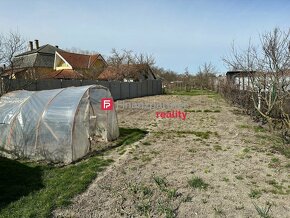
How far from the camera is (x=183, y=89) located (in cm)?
4375

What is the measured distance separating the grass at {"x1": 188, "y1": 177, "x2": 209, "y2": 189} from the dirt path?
0.02m

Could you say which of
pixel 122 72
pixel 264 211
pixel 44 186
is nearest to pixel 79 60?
pixel 122 72

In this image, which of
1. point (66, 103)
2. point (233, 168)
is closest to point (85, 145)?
point (66, 103)

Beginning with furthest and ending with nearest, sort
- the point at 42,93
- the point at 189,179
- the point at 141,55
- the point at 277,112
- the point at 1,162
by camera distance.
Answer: the point at 141,55, the point at 277,112, the point at 42,93, the point at 1,162, the point at 189,179

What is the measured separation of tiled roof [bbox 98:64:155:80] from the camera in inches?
1399

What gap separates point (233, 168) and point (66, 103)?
4426 mm

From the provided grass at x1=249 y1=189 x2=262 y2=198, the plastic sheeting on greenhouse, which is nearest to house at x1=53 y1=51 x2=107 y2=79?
the plastic sheeting on greenhouse

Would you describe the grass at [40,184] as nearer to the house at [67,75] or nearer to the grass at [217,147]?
the grass at [217,147]

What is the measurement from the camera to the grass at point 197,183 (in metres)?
4.81

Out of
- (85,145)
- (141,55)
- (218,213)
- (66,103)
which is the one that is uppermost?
(141,55)

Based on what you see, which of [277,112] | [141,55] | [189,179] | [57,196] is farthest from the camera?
[141,55]

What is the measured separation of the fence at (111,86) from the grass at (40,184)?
343 inches

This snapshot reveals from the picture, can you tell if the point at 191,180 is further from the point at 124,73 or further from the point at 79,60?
the point at 79,60

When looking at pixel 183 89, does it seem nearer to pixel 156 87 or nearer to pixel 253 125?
pixel 156 87
